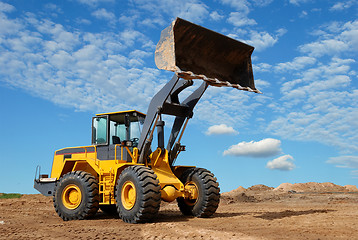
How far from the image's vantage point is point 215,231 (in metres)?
7.54

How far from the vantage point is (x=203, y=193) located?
33.5 feet

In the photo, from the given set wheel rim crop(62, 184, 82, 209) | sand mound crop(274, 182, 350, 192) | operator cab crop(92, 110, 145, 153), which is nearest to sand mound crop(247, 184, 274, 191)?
sand mound crop(274, 182, 350, 192)

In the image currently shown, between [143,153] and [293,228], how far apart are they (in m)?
4.38

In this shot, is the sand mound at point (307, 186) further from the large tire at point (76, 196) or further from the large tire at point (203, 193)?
the large tire at point (76, 196)

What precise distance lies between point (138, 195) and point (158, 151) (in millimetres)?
1914

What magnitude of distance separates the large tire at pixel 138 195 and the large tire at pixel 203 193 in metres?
1.70

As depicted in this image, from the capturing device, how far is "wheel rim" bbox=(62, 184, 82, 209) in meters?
10.7

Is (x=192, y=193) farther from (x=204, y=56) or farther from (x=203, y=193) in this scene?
(x=204, y=56)

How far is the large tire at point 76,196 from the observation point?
10219mm

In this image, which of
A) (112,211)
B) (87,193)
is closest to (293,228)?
(87,193)

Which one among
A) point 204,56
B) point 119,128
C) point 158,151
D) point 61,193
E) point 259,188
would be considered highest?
point 204,56

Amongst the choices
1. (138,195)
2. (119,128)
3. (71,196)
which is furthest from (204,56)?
(71,196)

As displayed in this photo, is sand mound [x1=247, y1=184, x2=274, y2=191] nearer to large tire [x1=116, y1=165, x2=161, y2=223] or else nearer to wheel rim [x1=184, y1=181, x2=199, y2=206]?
wheel rim [x1=184, y1=181, x2=199, y2=206]

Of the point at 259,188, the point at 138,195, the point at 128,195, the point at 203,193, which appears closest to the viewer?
the point at 138,195
